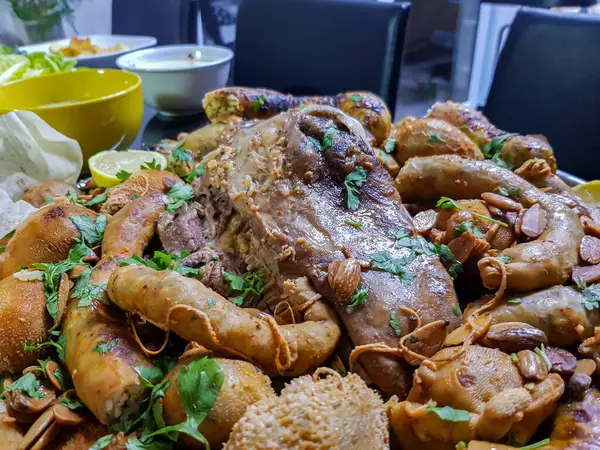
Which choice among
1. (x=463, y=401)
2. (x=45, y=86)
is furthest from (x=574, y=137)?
(x=45, y=86)

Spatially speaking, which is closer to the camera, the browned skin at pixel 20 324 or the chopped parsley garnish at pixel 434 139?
the browned skin at pixel 20 324

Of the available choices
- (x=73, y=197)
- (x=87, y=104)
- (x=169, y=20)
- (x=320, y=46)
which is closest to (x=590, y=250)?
(x=73, y=197)

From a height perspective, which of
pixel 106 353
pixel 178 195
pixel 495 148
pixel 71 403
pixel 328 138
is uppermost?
pixel 328 138

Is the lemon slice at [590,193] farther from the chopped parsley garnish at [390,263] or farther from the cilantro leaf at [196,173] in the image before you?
the cilantro leaf at [196,173]

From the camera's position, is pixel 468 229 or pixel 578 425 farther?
pixel 468 229

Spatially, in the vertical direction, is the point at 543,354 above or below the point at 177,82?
below

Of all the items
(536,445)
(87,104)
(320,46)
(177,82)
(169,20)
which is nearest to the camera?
(536,445)

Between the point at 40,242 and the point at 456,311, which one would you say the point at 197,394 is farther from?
the point at 40,242

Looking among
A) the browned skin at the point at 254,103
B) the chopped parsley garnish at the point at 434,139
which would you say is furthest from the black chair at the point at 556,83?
the chopped parsley garnish at the point at 434,139
